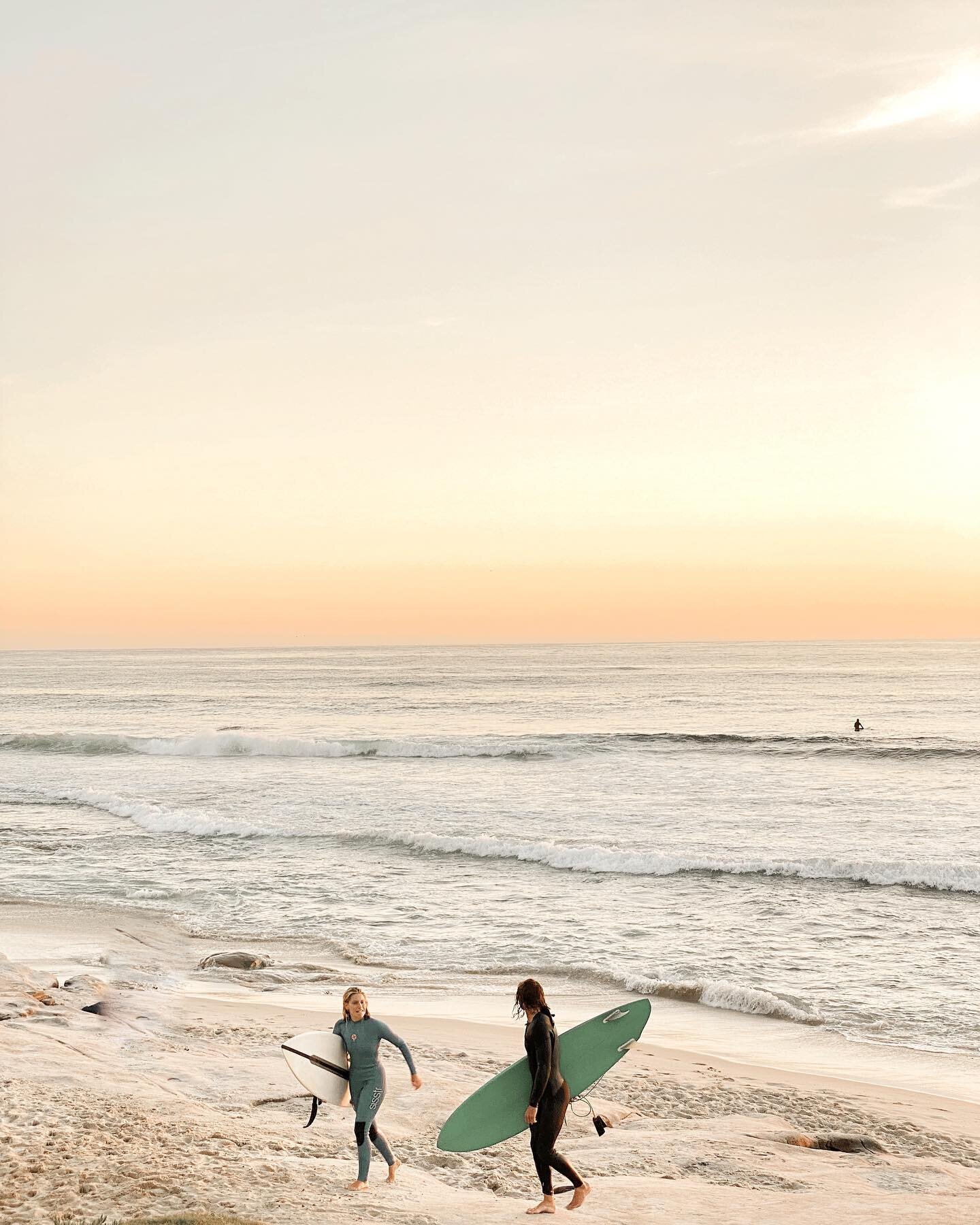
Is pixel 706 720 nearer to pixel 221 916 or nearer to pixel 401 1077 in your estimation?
pixel 221 916

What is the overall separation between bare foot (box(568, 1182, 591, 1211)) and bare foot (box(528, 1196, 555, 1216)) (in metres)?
0.14

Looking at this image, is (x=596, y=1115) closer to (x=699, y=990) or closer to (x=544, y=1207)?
(x=544, y=1207)

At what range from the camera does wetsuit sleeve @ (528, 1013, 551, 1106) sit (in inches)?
258

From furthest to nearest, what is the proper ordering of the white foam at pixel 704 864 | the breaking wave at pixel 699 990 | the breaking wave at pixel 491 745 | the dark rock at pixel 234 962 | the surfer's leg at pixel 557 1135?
the breaking wave at pixel 491 745 < the white foam at pixel 704 864 < the dark rock at pixel 234 962 < the breaking wave at pixel 699 990 < the surfer's leg at pixel 557 1135

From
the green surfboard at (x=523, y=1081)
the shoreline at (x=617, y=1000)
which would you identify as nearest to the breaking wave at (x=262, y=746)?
the shoreline at (x=617, y=1000)

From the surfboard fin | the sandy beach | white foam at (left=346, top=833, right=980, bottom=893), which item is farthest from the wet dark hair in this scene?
white foam at (left=346, top=833, right=980, bottom=893)

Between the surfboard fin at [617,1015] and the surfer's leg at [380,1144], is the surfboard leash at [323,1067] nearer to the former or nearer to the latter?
the surfer's leg at [380,1144]

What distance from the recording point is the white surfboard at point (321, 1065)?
23.1 feet

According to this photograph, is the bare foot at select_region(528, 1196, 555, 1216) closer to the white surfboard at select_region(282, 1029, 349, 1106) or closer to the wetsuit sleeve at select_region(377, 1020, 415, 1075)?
the wetsuit sleeve at select_region(377, 1020, 415, 1075)

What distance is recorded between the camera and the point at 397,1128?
8.39 m

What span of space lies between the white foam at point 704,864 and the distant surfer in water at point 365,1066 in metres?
14.4

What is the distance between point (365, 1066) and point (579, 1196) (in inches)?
67.8

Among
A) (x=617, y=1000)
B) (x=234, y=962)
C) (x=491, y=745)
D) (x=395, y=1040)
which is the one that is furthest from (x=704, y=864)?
(x=491, y=745)

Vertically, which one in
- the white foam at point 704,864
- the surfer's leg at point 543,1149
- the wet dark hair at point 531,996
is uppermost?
the wet dark hair at point 531,996
